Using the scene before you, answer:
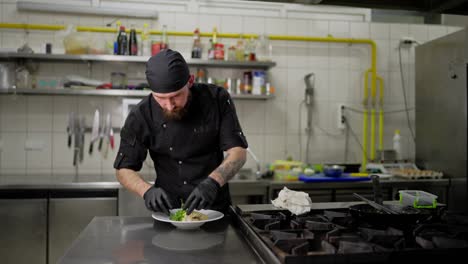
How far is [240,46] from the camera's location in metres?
3.97

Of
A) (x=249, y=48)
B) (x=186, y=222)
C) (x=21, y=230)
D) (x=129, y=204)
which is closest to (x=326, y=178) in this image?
(x=249, y=48)

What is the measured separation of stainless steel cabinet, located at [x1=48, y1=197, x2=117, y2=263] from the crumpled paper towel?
1943 mm

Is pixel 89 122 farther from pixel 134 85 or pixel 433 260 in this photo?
pixel 433 260

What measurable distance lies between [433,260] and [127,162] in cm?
153

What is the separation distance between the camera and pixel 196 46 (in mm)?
3854

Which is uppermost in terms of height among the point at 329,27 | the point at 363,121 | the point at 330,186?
the point at 329,27

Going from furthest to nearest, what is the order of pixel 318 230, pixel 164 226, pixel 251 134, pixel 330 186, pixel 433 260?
1. pixel 251 134
2. pixel 330 186
3. pixel 164 226
4. pixel 318 230
5. pixel 433 260

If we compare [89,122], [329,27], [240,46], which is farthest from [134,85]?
[329,27]

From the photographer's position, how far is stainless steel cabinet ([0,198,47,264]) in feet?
10.6

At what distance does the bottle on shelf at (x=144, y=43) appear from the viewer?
3.85 meters

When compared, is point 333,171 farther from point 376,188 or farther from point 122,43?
point 122,43

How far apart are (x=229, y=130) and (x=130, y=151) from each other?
53 cm

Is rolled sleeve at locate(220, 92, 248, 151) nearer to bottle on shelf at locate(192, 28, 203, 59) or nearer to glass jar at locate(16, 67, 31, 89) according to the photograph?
bottle on shelf at locate(192, 28, 203, 59)

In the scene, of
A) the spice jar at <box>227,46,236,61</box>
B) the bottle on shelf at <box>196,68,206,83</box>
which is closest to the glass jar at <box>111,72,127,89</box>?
the bottle on shelf at <box>196,68,206,83</box>
